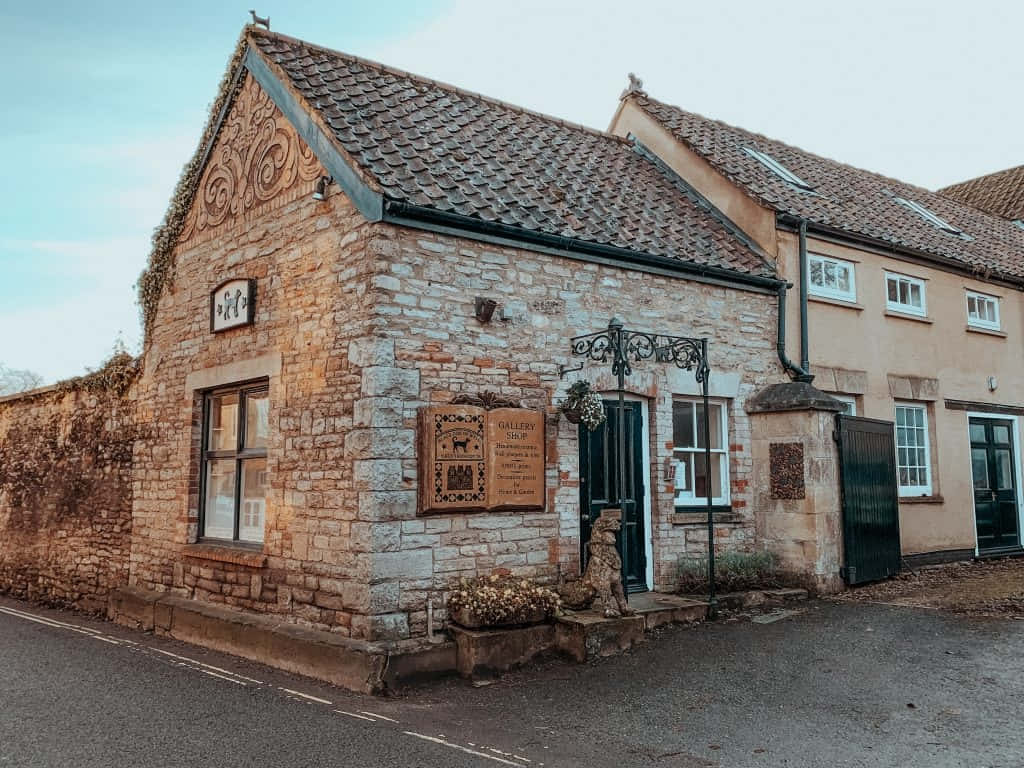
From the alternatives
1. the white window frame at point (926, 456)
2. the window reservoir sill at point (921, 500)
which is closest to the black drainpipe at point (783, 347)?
the white window frame at point (926, 456)

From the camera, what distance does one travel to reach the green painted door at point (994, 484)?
14.1 meters

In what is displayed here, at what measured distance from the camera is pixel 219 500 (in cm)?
1019

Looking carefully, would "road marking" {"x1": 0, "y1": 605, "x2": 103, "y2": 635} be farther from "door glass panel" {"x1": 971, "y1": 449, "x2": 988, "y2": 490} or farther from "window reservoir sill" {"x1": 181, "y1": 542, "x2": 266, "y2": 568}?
"door glass panel" {"x1": 971, "y1": 449, "x2": 988, "y2": 490}

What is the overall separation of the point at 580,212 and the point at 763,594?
4.95m

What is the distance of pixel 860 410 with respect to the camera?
40.9ft

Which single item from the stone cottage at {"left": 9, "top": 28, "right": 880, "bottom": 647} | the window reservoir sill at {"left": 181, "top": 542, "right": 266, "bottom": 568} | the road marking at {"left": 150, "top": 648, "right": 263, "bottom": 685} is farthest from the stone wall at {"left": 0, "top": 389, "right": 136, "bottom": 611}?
the road marking at {"left": 150, "top": 648, "right": 263, "bottom": 685}

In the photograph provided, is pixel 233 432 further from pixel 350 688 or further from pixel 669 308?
pixel 669 308

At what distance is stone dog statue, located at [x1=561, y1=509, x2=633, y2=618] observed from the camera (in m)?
8.23

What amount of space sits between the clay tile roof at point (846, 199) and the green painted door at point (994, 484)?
8.81 ft

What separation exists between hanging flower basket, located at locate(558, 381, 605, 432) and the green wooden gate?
148 inches

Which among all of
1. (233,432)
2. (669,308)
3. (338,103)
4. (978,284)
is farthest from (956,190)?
(233,432)

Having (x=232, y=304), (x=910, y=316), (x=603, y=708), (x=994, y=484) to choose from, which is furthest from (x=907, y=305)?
(x=232, y=304)

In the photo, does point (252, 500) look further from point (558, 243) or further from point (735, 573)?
point (735, 573)

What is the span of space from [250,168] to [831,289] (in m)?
8.16
